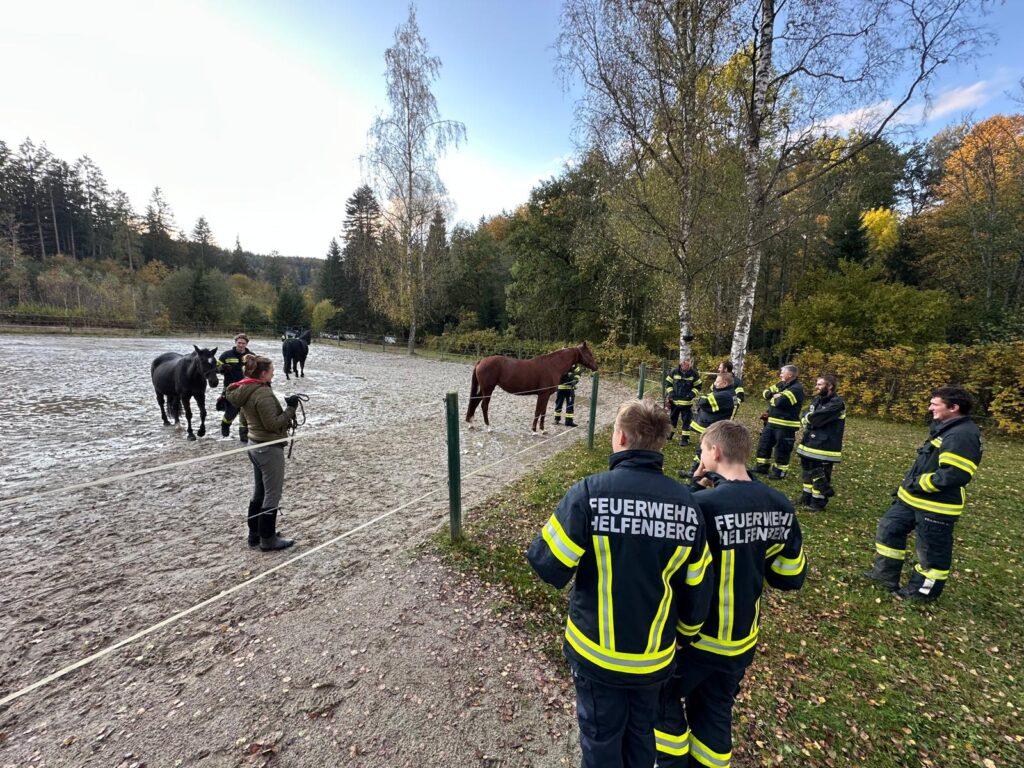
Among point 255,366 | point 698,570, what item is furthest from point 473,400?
point 698,570

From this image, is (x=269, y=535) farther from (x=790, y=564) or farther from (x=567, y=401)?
(x=567, y=401)

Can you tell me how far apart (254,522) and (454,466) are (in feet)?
6.61

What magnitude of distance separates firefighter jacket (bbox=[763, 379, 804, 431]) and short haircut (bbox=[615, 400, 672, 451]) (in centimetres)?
522

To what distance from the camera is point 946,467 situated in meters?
3.12

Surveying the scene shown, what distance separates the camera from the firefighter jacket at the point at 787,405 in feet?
18.8

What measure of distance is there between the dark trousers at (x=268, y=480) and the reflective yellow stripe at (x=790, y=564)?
3.76m

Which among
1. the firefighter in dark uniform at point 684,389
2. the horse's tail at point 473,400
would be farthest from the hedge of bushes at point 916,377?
the horse's tail at point 473,400

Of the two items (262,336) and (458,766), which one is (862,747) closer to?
(458,766)

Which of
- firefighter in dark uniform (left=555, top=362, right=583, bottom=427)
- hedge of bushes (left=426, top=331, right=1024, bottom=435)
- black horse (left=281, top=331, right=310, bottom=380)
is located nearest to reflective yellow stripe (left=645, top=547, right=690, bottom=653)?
firefighter in dark uniform (left=555, top=362, right=583, bottom=427)

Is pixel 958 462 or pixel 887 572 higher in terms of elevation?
pixel 958 462

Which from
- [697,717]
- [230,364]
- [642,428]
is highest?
[642,428]

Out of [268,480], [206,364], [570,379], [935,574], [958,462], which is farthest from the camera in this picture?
[570,379]

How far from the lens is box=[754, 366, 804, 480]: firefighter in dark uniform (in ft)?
18.8

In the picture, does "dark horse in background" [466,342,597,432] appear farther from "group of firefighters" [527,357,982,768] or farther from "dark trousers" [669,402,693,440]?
"group of firefighters" [527,357,982,768]
